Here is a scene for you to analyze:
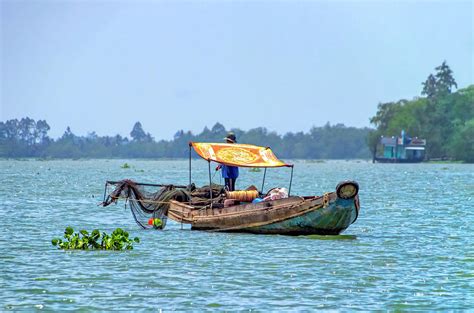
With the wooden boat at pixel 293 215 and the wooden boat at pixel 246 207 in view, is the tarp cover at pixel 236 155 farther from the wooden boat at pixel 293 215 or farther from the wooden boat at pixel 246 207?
the wooden boat at pixel 293 215

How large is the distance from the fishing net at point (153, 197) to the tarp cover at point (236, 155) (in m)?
1.66

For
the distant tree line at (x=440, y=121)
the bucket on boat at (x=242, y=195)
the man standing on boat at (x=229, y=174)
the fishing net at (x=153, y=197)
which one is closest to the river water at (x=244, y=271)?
the fishing net at (x=153, y=197)

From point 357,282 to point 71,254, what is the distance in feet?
24.6

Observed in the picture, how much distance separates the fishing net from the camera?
33.3 m

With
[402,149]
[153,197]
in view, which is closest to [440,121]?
[402,149]

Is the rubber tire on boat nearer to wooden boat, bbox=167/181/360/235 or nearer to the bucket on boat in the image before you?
wooden boat, bbox=167/181/360/235

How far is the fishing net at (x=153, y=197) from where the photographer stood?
33.3 metres

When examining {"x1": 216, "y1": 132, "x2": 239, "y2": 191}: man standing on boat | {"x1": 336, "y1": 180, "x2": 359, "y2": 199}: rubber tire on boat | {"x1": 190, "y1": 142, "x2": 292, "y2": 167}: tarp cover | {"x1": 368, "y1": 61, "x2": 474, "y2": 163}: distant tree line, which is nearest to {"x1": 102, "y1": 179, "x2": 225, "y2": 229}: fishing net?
{"x1": 216, "y1": 132, "x2": 239, "y2": 191}: man standing on boat

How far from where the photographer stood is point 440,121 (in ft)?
599

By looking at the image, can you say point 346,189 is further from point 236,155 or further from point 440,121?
point 440,121

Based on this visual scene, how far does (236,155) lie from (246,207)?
193 cm

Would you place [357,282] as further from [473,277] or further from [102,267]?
[102,267]

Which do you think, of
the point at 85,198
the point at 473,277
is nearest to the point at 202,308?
the point at 473,277

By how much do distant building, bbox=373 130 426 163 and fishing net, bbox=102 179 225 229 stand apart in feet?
485
